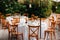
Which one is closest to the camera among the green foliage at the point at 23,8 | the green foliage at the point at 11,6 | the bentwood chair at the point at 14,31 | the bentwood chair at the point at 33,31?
the bentwood chair at the point at 33,31

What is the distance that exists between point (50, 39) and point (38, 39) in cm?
42

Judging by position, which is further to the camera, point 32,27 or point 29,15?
point 29,15

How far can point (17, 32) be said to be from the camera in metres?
7.18

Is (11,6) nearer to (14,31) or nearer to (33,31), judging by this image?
(14,31)

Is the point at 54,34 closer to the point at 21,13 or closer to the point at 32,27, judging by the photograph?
the point at 32,27

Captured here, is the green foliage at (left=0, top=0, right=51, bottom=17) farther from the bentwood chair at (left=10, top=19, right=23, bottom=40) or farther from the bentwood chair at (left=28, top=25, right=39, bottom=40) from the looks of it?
the bentwood chair at (left=28, top=25, right=39, bottom=40)

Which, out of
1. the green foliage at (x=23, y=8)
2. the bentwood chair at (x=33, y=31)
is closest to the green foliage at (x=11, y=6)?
the green foliage at (x=23, y=8)

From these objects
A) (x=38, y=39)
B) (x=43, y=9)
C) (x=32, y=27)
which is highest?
(x=43, y=9)

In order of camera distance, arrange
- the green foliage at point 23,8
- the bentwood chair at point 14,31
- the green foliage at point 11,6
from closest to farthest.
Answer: the bentwood chair at point 14,31
the green foliage at point 23,8
the green foliage at point 11,6

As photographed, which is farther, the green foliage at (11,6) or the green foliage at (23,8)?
the green foliage at (11,6)

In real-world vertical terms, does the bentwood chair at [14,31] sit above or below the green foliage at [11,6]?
below

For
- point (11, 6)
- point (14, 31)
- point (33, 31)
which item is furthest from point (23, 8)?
point (33, 31)

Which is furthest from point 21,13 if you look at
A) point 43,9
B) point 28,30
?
point 28,30

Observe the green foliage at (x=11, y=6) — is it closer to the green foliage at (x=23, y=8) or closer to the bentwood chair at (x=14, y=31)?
the green foliage at (x=23, y=8)
